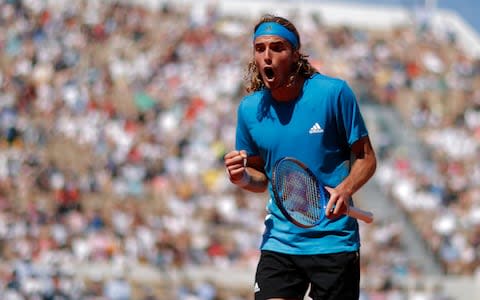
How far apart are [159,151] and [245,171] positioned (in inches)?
512

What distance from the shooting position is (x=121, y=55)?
21.2m

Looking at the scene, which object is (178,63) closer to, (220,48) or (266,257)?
(220,48)

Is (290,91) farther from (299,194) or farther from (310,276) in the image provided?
(310,276)

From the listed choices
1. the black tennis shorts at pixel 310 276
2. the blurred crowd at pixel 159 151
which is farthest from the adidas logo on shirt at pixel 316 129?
the blurred crowd at pixel 159 151

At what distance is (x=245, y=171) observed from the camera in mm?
5160

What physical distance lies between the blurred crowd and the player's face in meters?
8.75

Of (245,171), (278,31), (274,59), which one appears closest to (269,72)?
(274,59)

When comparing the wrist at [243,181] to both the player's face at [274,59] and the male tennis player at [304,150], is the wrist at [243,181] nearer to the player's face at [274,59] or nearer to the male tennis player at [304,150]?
the male tennis player at [304,150]

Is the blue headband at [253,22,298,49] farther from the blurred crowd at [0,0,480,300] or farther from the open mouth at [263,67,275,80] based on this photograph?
the blurred crowd at [0,0,480,300]

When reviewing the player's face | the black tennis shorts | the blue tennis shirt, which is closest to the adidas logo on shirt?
the blue tennis shirt

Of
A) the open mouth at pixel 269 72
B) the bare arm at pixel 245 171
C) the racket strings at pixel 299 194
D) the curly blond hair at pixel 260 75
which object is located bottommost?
the racket strings at pixel 299 194

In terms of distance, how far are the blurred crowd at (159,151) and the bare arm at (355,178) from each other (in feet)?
28.9

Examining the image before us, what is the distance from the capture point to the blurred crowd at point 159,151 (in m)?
15.1

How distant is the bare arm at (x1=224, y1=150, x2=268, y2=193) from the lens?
5.02 metres
